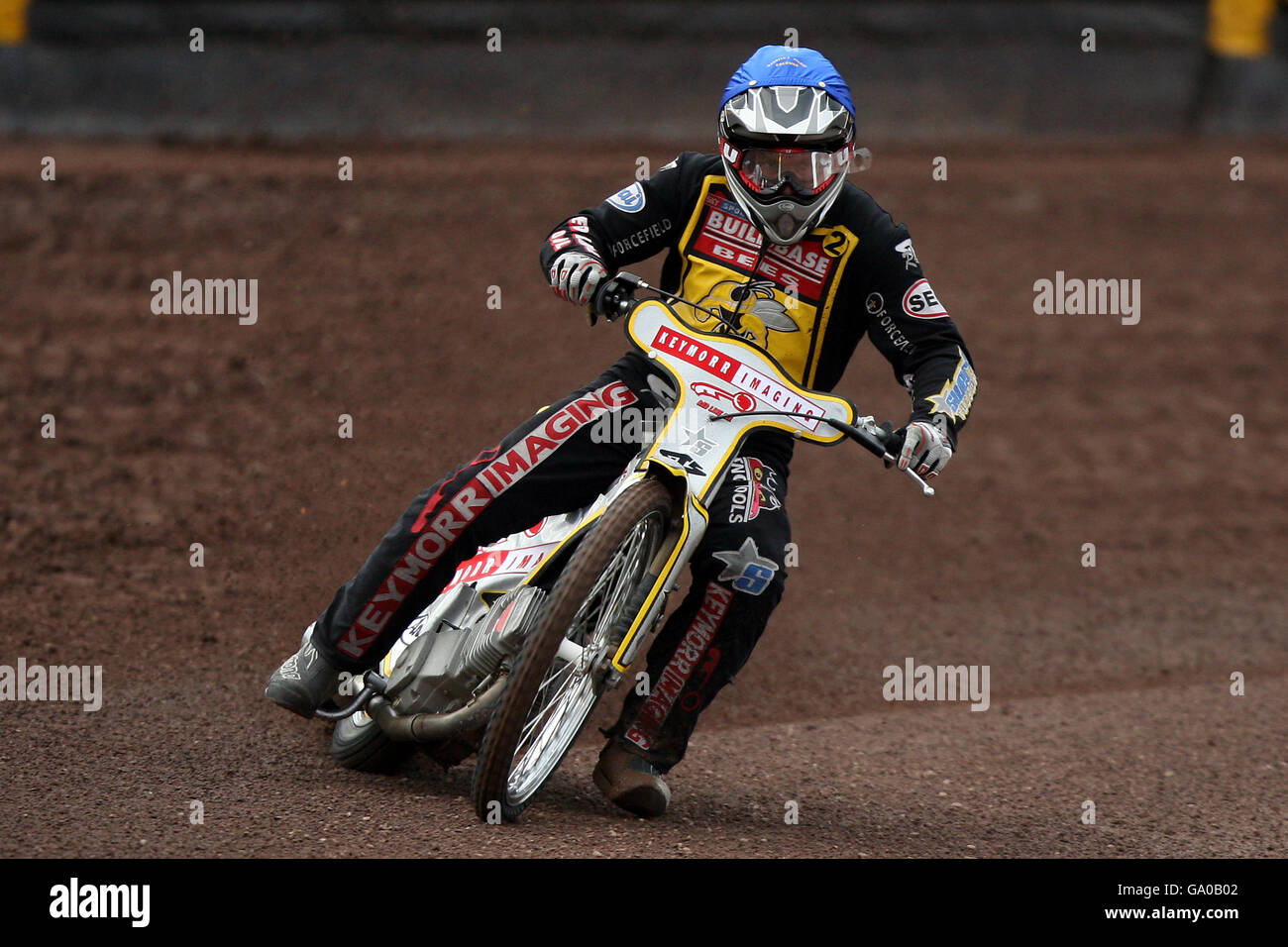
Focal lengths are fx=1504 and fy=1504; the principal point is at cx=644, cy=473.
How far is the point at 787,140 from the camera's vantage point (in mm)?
4355

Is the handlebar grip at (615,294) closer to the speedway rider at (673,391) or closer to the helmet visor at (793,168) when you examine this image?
the speedway rider at (673,391)

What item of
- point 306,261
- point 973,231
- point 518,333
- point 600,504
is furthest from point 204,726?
point 973,231

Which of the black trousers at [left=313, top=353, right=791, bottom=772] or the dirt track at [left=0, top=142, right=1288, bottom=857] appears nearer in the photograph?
the black trousers at [left=313, top=353, right=791, bottom=772]

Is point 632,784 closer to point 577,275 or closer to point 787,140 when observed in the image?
point 577,275

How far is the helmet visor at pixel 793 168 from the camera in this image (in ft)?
A: 14.4

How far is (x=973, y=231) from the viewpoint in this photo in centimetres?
1099

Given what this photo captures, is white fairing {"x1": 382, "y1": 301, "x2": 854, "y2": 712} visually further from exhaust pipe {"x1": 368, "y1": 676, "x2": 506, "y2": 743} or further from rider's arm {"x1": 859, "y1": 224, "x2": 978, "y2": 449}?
rider's arm {"x1": 859, "y1": 224, "x2": 978, "y2": 449}

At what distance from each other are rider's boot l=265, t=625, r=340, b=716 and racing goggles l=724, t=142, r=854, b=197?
1923mm

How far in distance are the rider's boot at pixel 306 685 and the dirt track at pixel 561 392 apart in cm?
24

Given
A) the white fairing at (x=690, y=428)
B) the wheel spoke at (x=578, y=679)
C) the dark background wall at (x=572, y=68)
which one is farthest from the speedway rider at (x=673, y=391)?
the dark background wall at (x=572, y=68)

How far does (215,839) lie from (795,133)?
2.51 meters

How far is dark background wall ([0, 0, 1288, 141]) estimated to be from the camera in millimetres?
10820

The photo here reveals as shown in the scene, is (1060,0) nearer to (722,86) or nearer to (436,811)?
(722,86)

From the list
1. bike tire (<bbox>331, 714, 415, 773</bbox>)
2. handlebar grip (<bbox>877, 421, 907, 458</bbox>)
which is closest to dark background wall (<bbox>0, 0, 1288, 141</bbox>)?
bike tire (<bbox>331, 714, 415, 773</bbox>)
